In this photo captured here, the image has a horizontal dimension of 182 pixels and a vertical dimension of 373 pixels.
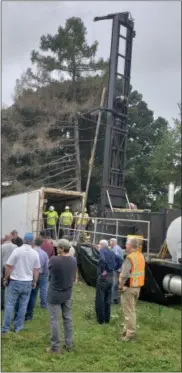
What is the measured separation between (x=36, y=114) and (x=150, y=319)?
865cm

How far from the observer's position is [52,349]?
18.0ft

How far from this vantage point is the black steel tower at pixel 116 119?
41.1ft

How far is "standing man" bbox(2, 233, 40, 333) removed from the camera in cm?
618

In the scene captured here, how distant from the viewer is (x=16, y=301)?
252 inches

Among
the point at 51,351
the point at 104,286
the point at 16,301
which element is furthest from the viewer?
the point at 104,286

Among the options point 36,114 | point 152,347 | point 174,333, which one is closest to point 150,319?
point 174,333

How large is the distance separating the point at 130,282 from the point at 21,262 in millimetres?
1535

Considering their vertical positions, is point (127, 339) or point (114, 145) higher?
point (114, 145)

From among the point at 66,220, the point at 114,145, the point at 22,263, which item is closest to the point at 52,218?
the point at 66,220

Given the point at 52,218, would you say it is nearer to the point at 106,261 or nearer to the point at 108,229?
the point at 108,229

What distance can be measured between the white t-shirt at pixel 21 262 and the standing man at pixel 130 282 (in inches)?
50.4

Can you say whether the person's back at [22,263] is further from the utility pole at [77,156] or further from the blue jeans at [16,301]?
the utility pole at [77,156]

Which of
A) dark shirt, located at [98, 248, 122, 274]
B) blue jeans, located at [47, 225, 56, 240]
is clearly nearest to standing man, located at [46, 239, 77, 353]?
dark shirt, located at [98, 248, 122, 274]

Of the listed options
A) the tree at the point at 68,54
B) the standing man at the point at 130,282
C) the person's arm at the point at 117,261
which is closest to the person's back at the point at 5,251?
the person's arm at the point at 117,261
